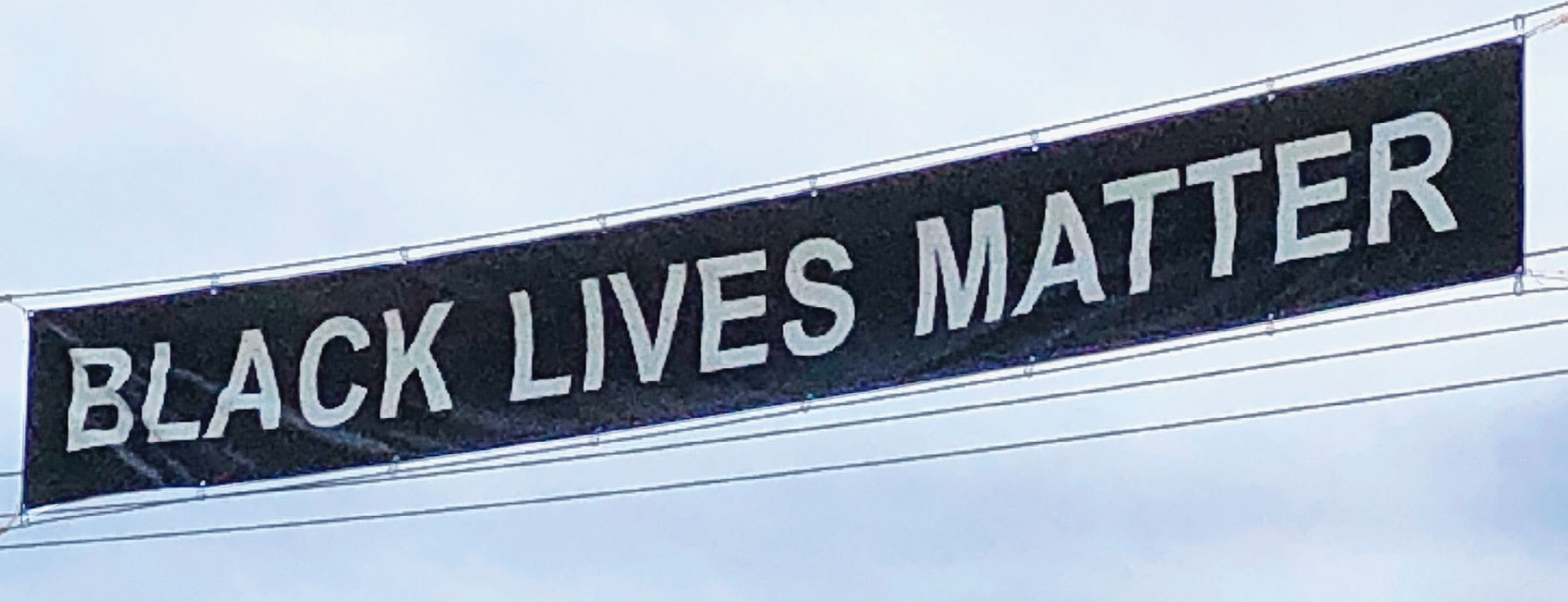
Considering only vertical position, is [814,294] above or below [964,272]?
below

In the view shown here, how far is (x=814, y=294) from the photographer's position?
16.4 m

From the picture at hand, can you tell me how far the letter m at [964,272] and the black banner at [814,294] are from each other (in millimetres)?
11

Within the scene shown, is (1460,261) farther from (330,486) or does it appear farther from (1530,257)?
(330,486)

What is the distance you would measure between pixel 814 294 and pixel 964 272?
794mm

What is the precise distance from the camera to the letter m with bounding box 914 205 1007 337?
1596 cm

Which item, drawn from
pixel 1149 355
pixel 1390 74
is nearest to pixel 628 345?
pixel 1149 355

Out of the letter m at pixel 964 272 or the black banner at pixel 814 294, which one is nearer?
the black banner at pixel 814 294

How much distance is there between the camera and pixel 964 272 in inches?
632

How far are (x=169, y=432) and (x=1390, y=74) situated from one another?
7.00 m

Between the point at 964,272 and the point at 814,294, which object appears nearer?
the point at 964,272

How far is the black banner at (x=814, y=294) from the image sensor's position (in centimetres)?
1490

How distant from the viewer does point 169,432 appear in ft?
60.1

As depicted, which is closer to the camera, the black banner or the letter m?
the black banner

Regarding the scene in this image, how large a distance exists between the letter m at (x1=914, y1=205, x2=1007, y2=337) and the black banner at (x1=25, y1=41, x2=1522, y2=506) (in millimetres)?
11
